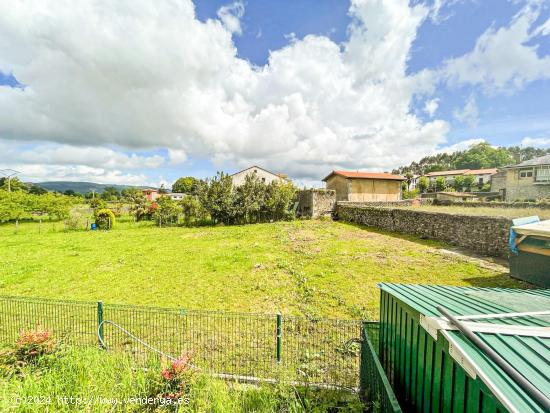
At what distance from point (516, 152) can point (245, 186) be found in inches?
4706

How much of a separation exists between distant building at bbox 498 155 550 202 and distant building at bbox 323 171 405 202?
16210 mm

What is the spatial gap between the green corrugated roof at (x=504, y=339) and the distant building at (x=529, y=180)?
128ft

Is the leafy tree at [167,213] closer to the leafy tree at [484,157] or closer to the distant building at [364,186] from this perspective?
the distant building at [364,186]

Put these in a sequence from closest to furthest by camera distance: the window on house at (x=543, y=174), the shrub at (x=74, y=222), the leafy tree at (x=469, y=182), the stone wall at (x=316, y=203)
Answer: the shrub at (x=74, y=222) → the stone wall at (x=316, y=203) → the window on house at (x=543, y=174) → the leafy tree at (x=469, y=182)

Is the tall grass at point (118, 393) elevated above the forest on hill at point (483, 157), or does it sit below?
below

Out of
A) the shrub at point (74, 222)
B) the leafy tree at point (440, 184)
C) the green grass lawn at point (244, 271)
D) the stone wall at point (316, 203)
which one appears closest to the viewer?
the green grass lawn at point (244, 271)

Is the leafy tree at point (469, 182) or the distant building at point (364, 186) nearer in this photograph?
the distant building at point (364, 186)

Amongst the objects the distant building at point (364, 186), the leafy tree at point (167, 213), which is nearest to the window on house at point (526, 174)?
the distant building at point (364, 186)

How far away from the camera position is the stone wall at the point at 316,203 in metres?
22.6

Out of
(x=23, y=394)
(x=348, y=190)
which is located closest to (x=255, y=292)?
(x=23, y=394)

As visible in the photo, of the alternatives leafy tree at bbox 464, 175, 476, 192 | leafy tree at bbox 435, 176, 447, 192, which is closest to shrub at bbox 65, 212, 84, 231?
leafy tree at bbox 435, 176, 447, 192

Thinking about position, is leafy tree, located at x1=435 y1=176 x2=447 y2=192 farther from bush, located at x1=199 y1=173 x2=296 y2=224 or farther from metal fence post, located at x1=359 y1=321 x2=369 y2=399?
metal fence post, located at x1=359 y1=321 x2=369 y2=399

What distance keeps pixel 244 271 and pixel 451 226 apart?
36.1 ft

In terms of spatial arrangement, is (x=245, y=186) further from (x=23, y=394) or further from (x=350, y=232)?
(x=23, y=394)
